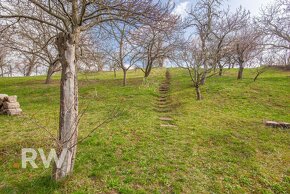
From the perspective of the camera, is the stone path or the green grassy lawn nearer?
the green grassy lawn

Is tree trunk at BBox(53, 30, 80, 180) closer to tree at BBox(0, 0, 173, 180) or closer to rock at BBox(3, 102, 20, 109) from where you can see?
tree at BBox(0, 0, 173, 180)

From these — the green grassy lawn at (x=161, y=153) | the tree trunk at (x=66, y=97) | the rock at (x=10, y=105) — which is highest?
the tree trunk at (x=66, y=97)

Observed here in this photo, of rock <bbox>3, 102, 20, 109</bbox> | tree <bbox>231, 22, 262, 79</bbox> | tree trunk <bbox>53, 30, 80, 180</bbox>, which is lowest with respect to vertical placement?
rock <bbox>3, 102, 20, 109</bbox>

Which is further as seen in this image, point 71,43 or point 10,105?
point 10,105

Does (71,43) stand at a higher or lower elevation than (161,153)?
higher

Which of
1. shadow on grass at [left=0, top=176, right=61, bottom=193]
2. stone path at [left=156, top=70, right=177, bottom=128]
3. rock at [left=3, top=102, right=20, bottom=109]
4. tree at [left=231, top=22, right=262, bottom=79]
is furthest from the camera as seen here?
tree at [left=231, top=22, right=262, bottom=79]

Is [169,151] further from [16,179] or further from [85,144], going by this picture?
[16,179]

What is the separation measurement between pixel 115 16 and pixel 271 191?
20.4 ft

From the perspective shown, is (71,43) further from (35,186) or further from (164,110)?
(164,110)

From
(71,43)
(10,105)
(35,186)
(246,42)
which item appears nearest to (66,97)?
(71,43)

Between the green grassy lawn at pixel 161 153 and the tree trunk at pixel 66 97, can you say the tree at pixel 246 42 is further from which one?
the tree trunk at pixel 66 97

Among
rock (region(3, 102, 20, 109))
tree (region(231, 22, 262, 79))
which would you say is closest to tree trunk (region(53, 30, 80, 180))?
rock (region(3, 102, 20, 109))

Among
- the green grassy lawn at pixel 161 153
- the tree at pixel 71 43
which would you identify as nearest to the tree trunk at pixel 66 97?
the tree at pixel 71 43

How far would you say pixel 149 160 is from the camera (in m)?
6.32
